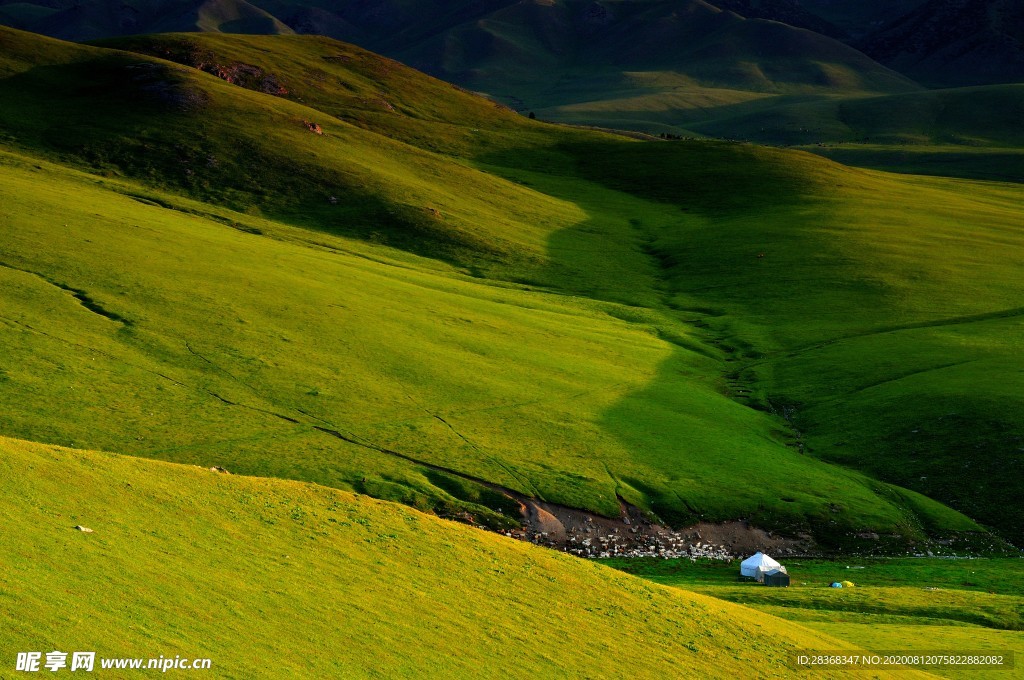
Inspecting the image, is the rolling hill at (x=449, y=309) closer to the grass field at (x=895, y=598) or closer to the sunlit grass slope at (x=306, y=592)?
the grass field at (x=895, y=598)

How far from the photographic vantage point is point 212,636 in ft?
70.4

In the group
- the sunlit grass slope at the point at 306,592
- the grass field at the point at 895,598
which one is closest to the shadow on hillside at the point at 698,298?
the grass field at the point at 895,598

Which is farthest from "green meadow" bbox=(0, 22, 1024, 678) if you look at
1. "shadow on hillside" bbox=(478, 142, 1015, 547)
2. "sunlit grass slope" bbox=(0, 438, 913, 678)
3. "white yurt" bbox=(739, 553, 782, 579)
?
"white yurt" bbox=(739, 553, 782, 579)

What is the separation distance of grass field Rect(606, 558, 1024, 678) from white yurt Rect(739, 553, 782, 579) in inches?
31.7

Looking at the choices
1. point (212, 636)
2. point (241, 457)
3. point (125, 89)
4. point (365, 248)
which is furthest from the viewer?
point (125, 89)

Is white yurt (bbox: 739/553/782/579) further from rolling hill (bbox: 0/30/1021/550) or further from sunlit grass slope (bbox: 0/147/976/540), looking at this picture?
sunlit grass slope (bbox: 0/147/976/540)

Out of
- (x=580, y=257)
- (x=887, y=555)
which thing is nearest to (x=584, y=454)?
(x=887, y=555)

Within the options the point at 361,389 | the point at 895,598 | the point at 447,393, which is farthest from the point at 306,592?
the point at 447,393

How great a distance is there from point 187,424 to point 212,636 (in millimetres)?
29052

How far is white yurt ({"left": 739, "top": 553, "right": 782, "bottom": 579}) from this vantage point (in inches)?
1796

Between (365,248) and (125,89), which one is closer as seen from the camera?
(365,248)

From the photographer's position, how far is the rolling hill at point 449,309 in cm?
5156

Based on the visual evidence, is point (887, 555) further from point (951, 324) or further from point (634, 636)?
point (951, 324)

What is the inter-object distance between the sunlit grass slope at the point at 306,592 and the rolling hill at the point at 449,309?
1421cm
